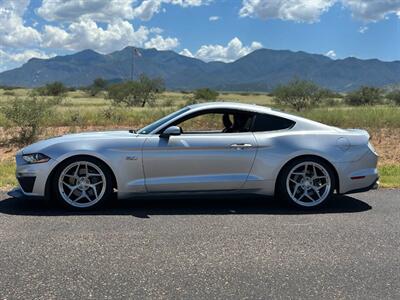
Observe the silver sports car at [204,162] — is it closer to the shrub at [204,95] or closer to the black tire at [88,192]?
the black tire at [88,192]

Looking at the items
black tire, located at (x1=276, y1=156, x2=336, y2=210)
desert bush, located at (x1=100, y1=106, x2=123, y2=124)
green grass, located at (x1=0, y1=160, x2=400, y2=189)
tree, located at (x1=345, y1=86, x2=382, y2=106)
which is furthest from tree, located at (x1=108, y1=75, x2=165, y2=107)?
black tire, located at (x1=276, y1=156, x2=336, y2=210)

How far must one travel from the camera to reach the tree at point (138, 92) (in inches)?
1941

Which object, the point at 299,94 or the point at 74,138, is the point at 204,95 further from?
the point at 74,138

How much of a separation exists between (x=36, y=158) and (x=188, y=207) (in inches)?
79.2

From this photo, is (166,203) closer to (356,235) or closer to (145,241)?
(145,241)

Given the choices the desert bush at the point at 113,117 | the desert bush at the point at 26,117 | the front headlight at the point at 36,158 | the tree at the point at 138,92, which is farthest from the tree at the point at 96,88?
the front headlight at the point at 36,158

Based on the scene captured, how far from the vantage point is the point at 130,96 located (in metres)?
49.8

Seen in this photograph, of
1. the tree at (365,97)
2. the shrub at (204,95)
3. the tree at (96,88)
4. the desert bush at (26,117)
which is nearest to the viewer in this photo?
the desert bush at (26,117)

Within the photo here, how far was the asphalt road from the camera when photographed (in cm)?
397

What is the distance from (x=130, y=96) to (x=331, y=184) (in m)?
44.3

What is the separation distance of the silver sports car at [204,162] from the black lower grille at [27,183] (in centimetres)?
1

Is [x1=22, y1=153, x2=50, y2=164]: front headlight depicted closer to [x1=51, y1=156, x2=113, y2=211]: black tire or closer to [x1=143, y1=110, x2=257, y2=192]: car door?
[x1=51, y1=156, x2=113, y2=211]: black tire

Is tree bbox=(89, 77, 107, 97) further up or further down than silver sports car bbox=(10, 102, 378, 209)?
further up

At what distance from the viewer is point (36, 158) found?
6.32 metres
